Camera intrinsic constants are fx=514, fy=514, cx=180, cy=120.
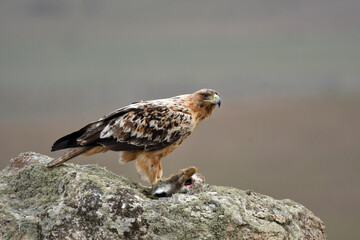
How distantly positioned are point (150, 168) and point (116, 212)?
147 cm

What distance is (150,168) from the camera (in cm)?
737

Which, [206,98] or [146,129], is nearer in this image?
[146,129]

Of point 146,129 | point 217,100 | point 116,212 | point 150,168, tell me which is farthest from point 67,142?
point 217,100

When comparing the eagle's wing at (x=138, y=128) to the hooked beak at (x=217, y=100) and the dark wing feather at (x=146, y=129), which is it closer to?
the dark wing feather at (x=146, y=129)

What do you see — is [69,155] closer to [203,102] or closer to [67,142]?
[67,142]

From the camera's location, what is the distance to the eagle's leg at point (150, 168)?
24.0 ft

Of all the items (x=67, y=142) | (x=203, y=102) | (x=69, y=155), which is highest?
(x=203, y=102)

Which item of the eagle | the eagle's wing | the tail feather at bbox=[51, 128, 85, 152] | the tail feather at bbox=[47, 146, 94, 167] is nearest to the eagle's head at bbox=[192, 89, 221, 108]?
the eagle

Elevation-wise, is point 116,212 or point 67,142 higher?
point 67,142

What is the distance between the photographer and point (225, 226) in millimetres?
6133

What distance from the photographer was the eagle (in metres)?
7.15

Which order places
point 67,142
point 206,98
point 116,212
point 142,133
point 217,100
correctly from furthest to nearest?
point 206,98
point 217,100
point 142,133
point 67,142
point 116,212

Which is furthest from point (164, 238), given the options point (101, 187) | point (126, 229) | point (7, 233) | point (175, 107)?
point (175, 107)

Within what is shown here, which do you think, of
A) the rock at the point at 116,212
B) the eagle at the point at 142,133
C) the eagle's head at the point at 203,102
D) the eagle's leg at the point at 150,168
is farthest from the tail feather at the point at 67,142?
the eagle's head at the point at 203,102
